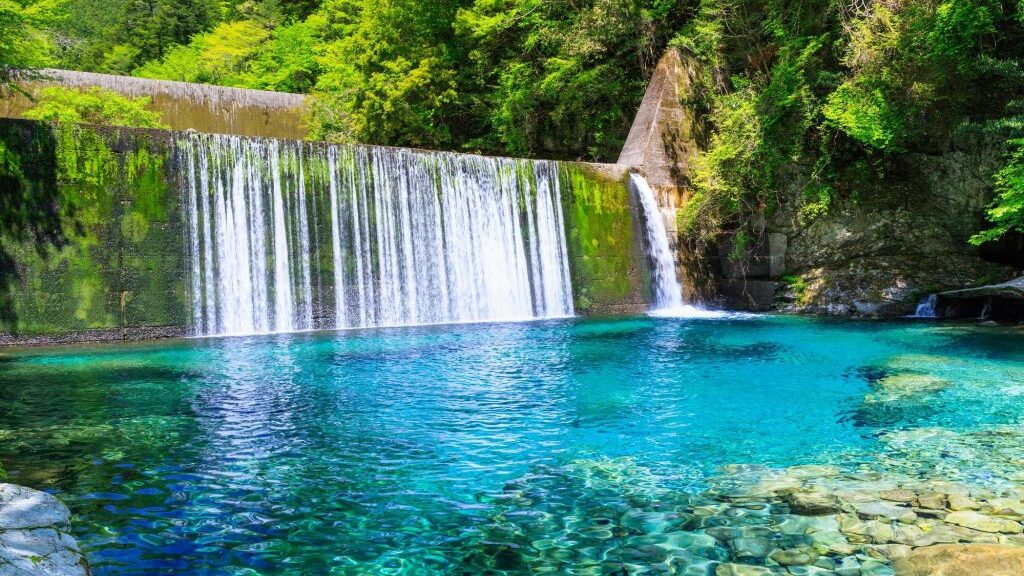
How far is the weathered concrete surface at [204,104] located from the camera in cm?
1836

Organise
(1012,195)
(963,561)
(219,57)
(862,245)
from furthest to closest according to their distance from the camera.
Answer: (219,57), (862,245), (1012,195), (963,561)

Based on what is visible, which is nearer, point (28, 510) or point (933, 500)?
point (28, 510)

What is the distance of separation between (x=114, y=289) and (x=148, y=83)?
11602mm

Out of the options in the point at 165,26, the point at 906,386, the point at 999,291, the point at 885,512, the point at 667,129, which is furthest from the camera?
the point at 165,26

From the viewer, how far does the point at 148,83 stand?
19.2 meters

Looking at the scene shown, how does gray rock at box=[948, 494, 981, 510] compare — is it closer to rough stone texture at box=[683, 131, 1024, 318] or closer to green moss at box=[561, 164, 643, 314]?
rough stone texture at box=[683, 131, 1024, 318]

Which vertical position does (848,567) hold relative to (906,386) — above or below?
below

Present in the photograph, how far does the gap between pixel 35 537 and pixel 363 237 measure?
30.7 feet

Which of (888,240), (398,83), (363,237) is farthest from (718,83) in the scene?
(363,237)

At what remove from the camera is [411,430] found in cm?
488

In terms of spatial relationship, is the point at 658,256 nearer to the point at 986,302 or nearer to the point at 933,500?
the point at 986,302

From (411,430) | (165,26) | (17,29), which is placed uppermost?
(165,26)

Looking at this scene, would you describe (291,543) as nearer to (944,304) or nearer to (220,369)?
(220,369)

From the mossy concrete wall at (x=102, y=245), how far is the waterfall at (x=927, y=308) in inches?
459
